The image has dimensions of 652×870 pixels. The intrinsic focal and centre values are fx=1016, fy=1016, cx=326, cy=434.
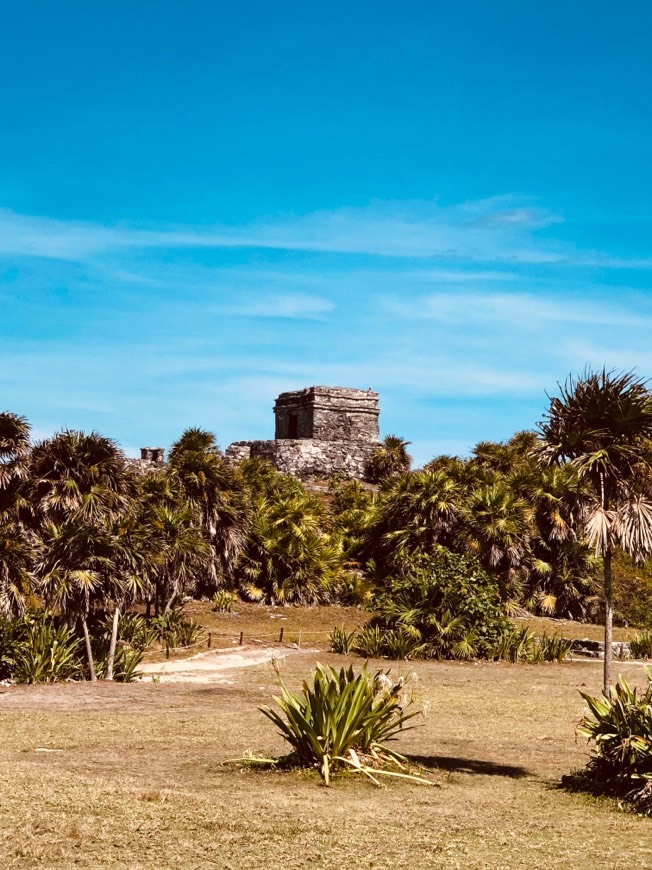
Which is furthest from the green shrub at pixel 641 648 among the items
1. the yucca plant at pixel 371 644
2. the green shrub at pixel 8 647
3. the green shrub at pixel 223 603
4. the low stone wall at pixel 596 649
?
the green shrub at pixel 8 647

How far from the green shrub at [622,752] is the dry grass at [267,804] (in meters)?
0.38

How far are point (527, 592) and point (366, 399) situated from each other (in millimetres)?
26048

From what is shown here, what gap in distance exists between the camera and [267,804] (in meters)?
9.87

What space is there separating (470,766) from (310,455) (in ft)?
160

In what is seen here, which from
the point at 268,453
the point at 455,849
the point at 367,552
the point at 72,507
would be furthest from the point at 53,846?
the point at 268,453

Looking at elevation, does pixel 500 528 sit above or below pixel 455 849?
above

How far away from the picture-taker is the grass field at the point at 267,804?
8.35m

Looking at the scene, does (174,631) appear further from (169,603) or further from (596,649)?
(596,649)

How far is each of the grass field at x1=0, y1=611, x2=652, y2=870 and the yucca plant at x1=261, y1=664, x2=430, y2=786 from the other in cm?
34

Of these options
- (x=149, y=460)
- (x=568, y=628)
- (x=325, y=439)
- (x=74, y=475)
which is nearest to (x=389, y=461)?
(x=325, y=439)

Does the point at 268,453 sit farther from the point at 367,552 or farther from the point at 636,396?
the point at 636,396

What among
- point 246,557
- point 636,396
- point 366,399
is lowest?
point 246,557

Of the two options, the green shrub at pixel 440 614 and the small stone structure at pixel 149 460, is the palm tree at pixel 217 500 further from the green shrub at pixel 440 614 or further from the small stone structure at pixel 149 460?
the small stone structure at pixel 149 460

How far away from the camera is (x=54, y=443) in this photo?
31734 mm
